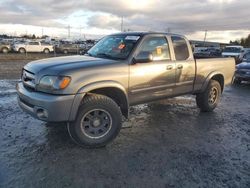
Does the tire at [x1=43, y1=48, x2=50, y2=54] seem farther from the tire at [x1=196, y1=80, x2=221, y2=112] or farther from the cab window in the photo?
the cab window

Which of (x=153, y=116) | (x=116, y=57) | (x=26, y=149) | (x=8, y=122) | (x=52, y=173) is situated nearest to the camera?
(x=52, y=173)

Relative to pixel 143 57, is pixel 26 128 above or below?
below

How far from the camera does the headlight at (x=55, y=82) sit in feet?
14.0

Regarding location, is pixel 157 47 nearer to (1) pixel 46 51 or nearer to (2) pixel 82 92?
(2) pixel 82 92

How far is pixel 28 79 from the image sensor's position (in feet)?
15.8

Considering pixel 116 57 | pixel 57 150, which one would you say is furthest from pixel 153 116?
→ pixel 57 150

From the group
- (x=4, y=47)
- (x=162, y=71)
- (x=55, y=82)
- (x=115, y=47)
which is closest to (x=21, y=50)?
(x=4, y=47)

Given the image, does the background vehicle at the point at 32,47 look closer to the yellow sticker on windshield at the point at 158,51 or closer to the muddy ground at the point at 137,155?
the muddy ground at the point at 137,155

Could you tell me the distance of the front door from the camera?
5.20 meters

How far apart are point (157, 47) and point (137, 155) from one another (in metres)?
2.31

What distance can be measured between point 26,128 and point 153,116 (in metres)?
2.83

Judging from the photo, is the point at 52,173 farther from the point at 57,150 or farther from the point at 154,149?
the point at 154,149

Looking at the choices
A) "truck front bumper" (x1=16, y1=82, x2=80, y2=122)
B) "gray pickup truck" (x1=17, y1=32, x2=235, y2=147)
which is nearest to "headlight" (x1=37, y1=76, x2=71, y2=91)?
"gray pickup truck" (x1=17, y1=32, x2=235, y2=147)

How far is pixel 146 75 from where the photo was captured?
17.5ft
